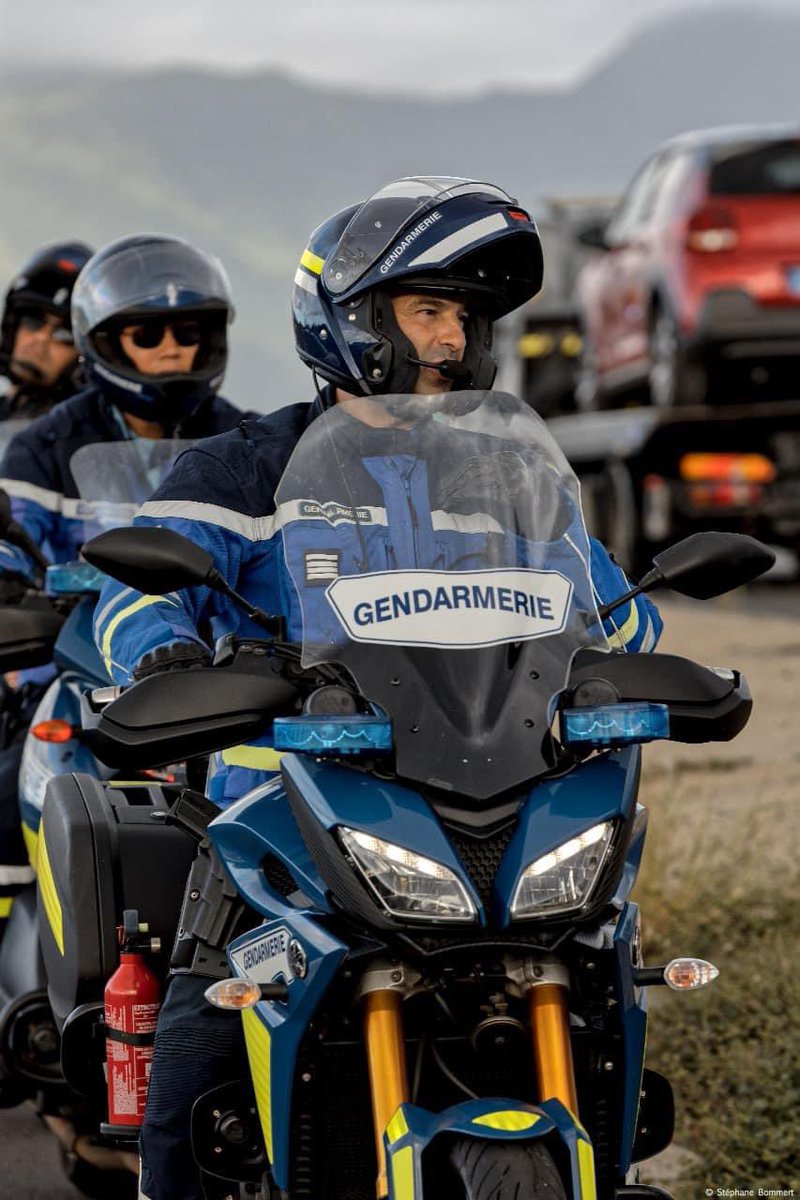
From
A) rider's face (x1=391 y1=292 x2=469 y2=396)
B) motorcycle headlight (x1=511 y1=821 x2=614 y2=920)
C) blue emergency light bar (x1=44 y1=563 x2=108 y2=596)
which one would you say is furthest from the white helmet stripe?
blue emergency light bar (x1=44 y1=563 x2=108 y2=596)

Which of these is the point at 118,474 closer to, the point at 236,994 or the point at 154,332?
the point at 154,332

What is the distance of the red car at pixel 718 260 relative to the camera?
609 inches

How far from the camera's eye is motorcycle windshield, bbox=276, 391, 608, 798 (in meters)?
3.50

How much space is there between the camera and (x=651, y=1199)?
144 inches

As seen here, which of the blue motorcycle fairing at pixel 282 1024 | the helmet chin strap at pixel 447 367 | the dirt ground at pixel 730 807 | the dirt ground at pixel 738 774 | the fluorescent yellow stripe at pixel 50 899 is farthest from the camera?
the dirt ground at pixel 738 774

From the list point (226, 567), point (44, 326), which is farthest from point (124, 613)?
point (44, 326)

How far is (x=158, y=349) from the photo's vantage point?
6477 millimetres

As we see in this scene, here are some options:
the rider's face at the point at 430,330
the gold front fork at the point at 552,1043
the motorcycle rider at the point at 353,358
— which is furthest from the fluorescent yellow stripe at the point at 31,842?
the gold front fork at the point at 552,1043

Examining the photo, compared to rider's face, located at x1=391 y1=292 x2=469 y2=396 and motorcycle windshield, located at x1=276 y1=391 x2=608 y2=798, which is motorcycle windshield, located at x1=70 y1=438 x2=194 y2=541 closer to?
rider's face, located at x1=391 y1=292 x2=469 y2=396

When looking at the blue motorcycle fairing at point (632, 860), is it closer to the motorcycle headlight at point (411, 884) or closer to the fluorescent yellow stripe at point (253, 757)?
the motorcycle headlight at point (411, 884)

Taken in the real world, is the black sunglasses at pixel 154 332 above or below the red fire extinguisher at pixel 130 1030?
above

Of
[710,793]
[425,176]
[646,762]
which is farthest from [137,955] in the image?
[646,762]

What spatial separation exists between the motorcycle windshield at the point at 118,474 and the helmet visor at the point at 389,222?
6.03 ft

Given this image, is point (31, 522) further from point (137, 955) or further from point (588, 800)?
point (588, 800)
